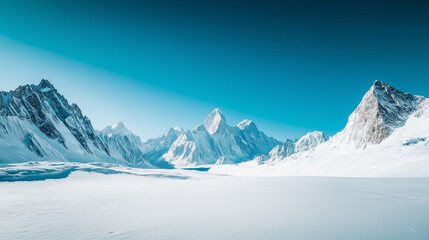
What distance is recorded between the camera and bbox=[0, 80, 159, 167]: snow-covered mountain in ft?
314

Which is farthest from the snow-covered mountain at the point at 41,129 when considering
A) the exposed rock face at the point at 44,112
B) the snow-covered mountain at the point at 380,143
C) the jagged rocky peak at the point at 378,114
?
the jagged rocky peak at the point at 378,114

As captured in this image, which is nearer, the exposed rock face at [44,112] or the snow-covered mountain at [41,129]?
the snow-covered mountain at [41,129]

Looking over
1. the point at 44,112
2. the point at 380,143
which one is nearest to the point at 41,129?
the point at 44,112

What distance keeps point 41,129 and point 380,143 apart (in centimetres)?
18873

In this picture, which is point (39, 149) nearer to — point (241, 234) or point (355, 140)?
point (241, 234)

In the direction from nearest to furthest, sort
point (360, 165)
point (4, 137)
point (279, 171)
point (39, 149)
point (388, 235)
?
point (388, 235)
point (360, 165)
point (4, 137)
point (39, 149)
point (279, 171)

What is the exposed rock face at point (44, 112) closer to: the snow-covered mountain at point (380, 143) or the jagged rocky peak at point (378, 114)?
the snow-covered mountain at point (380, 143)

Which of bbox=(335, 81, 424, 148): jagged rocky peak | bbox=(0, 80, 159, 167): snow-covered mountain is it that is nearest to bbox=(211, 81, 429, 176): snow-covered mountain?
bbox=(335, 81, 424, 148): jagged rocky peak

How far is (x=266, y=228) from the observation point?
346 inches

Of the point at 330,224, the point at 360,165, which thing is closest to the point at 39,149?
the point at 330,224

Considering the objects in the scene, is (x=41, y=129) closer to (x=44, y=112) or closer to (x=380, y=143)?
(x=44, y=112)

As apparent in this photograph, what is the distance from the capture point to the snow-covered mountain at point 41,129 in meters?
95.6

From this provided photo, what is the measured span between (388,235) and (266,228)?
441 cm

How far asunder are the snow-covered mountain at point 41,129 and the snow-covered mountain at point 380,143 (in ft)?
412
